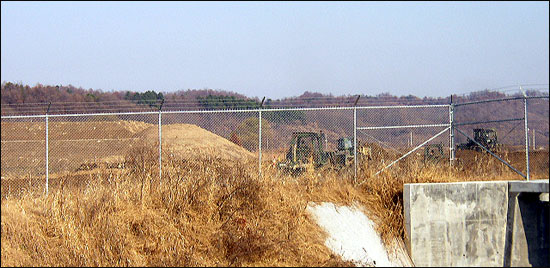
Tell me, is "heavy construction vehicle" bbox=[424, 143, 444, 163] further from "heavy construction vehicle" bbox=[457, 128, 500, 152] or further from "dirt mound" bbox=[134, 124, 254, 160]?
"dirt mound" bbox=[134, 124, 254, 160]

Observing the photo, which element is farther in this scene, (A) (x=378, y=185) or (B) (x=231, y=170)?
(A) (x=378, y=185)

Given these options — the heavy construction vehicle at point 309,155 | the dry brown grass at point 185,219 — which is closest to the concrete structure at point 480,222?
the dry brown grass at point 185,219

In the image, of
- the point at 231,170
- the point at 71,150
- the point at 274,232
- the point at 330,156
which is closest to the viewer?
the point at 274,232

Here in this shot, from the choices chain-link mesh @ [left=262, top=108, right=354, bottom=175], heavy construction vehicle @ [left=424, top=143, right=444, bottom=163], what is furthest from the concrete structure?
heavy construction vehicle @ [left=424, top=143, right=444, bottom=163]

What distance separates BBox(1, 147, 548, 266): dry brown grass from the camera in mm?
10062

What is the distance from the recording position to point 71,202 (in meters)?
11.0

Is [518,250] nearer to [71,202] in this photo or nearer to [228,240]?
[228,240]

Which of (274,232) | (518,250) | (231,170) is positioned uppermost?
(231,170)

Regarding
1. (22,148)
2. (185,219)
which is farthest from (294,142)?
(22,148)

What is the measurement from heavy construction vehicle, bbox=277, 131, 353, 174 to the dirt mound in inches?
47.9

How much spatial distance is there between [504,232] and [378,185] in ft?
9.86

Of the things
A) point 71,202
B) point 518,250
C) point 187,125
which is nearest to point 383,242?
point 518,250

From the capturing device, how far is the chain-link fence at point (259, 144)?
14.3 metres

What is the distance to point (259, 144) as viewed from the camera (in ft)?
45.2
